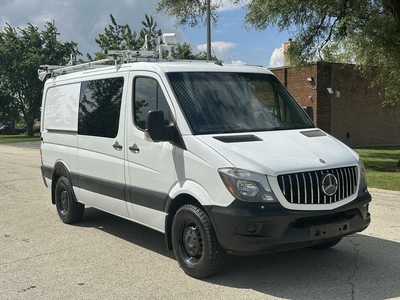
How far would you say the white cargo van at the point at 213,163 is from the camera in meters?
4.38

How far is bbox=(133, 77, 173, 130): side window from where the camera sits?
17.3ft

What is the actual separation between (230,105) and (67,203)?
3.57 m

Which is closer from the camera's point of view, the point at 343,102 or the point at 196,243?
the point at 196,243

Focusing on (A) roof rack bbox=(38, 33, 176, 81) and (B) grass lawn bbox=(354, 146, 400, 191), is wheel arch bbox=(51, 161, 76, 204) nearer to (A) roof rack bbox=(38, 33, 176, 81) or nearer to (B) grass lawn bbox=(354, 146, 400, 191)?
(A) roof rack bbox=(38, 33, 176, 81)

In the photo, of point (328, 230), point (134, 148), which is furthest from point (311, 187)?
point (134, 148)

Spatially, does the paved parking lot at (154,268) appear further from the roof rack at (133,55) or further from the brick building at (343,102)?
the brick building at (343,102)

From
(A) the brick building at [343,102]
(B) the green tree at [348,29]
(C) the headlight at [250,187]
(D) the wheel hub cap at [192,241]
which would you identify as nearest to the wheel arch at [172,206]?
(D) the wheel hub cap at [192,241]

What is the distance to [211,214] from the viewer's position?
4.54 meters

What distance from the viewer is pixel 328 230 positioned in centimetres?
455

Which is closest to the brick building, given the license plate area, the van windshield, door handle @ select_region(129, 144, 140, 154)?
the van windshield

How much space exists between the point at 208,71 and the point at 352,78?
23.9 m

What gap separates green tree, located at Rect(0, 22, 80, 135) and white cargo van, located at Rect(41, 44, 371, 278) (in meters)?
41.1

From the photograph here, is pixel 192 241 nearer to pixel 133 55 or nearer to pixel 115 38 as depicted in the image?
pixel 133 55

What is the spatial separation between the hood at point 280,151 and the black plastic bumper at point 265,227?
0.38 meters
